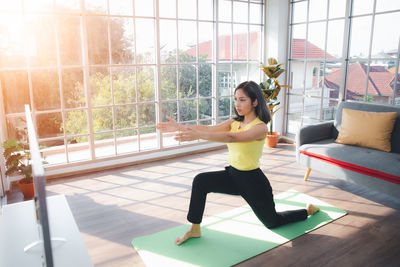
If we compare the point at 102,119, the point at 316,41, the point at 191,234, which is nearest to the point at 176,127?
the point at 191,234

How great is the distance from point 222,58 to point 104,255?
146 inches

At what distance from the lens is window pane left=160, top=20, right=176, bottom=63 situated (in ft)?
14.9

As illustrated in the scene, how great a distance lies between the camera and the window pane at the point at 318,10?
4789mm

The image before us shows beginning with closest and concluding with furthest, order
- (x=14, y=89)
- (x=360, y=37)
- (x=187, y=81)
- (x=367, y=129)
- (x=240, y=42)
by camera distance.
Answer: (x=367, y=129) → (x=14, y=89) → (x=360, y=37) → (x=187, y=81) → (x=240, y=42)

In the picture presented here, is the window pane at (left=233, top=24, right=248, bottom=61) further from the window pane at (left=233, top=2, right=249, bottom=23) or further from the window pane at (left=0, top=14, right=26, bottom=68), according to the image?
the window pane at (left=0, top=14, right=26, bottom=68)

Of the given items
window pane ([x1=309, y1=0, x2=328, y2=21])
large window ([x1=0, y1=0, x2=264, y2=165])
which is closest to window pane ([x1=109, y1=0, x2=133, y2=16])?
large window ([x1=0, y1=0, x2=264, y2=165])

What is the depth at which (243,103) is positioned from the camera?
7.65 ft

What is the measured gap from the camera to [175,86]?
476 centimetres

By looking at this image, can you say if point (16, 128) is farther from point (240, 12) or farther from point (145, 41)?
point (240, 12)

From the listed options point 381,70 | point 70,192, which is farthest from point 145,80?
point 381,70

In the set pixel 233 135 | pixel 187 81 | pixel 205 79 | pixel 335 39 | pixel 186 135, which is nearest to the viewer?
pixel 186 135

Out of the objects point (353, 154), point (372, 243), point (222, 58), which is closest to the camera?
point (372, 243)

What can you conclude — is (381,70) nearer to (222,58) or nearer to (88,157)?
(222,58)

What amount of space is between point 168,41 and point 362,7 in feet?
8.91
